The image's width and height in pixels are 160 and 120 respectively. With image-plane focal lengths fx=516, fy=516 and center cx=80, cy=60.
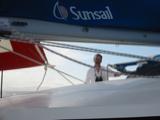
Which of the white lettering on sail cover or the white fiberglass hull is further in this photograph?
the white lettering on sail cover

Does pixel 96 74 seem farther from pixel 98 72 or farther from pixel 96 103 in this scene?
pixel 96 103

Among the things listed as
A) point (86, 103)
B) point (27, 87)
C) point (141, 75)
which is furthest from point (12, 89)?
point (86, 103)

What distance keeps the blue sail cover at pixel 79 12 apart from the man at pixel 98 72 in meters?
0.28

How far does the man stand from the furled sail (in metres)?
0.26

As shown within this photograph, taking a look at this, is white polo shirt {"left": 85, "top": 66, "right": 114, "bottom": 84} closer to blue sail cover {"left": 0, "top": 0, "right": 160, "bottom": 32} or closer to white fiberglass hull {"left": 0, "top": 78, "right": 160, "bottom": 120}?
blue sail cover {"left": 0, "top": 0, "right": 160, "bottom": 32}

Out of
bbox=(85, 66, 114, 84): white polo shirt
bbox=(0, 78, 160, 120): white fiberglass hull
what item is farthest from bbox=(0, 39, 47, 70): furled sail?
bbox=(0, 78, 160, 120): white fiberglass hull

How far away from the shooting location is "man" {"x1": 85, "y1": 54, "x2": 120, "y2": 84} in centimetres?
253

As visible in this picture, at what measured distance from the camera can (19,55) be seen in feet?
9.35

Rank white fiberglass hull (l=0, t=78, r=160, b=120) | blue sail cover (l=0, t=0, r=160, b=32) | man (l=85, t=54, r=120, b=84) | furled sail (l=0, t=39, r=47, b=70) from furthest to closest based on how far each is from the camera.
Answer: furled sail (l=0, t=39, r=47, b=70) < man (l=85, t=54, r=120, b=84) < blue sail cover (l=0, t=0, r=160, b=32) < white fiberglass hull (l=0, t=78, r=160, b=120)

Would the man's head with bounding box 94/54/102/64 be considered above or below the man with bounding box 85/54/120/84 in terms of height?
above

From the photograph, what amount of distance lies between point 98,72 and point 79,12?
49 centimetres

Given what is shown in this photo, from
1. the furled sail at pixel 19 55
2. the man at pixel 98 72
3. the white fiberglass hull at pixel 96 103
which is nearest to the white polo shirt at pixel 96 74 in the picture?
the man at pixel 98 72

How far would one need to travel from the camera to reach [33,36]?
2.18 m

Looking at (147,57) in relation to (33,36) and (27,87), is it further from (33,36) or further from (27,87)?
(27,87)
